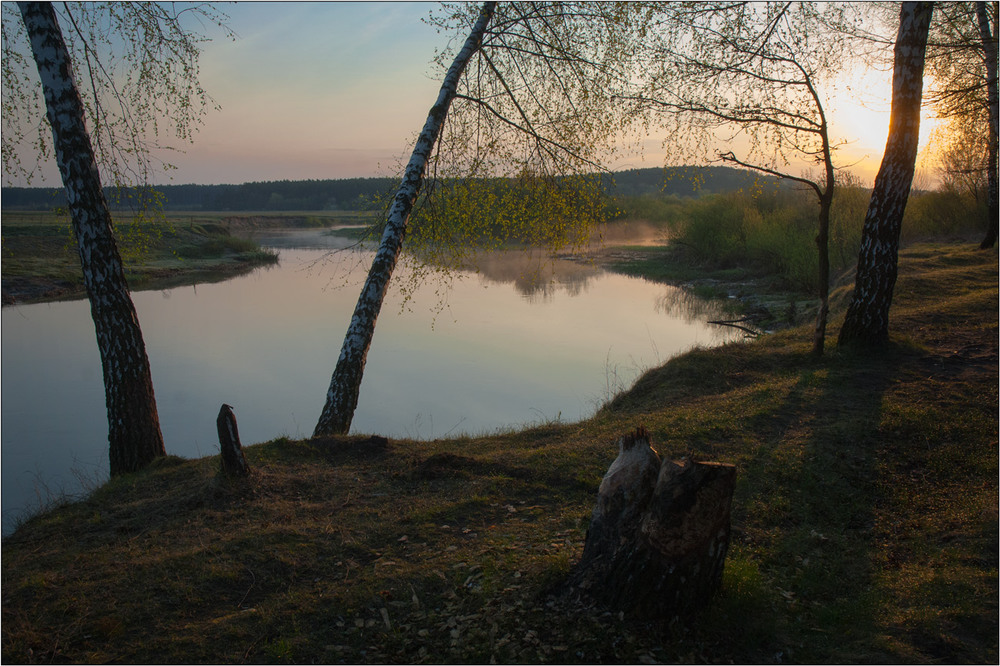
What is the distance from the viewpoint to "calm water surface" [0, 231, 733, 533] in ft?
31.4

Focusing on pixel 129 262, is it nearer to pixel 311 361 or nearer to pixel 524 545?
pixel 311 361

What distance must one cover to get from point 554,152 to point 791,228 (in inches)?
690

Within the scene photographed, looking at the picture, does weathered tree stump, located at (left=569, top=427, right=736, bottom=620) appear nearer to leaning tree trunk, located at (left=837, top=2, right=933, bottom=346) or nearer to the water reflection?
leaning tree trunk, located at (left=837, top=2, right=933, bottom=346)

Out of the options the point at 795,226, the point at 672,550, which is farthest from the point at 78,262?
the point at 672,550

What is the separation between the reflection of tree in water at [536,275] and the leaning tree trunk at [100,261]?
14.1 metres

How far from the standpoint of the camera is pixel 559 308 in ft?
66.0

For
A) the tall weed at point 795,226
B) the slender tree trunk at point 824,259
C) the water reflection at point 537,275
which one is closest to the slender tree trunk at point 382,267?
the slender tree trunk at point 824,259

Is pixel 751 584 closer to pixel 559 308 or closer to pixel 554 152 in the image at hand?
pixel 554 152

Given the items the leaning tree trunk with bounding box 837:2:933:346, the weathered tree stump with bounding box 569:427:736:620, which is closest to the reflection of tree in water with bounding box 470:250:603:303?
the leaning tree trunk with bounding box 837:2:933:346

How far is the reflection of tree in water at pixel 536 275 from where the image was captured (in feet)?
76.8

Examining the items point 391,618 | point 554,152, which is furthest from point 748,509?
point 554,152

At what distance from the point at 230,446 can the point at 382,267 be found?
3.10 meters

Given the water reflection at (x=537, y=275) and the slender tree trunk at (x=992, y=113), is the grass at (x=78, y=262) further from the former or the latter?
the slender tree trunk at (x=992, y=113)

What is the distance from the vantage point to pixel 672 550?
318cm
